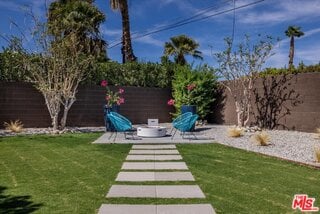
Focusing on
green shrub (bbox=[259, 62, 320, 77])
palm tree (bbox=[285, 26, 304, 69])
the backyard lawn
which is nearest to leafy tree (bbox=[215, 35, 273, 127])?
green shrub (bbox=[259, 62, 320, 77])

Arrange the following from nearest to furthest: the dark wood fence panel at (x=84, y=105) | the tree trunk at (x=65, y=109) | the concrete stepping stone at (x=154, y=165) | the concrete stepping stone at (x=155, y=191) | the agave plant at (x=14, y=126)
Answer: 1. the concrete stepping stone at (x=155, y=191)
2. the concrete stepping stone at (x=154, y=165)
3. the agave plant at (x=14, y=126)
4. the tree trunk at (x=65, y=109)
5. the dark wood fence panel at (x=84, y=105)

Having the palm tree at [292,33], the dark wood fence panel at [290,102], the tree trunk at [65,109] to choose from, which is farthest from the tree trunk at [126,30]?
the palm tree at [292,33]

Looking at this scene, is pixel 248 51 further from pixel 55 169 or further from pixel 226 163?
pixel 55 169

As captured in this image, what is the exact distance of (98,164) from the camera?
24.7 ft

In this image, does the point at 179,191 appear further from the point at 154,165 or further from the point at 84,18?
the point at 84,18

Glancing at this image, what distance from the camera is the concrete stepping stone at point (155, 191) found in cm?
520

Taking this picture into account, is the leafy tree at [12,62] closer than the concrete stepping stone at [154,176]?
No

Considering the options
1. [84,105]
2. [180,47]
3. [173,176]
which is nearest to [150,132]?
[84,105]

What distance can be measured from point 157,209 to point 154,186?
1150 millimetres

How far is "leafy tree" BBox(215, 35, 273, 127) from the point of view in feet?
46.8

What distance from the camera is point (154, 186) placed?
5.75 m

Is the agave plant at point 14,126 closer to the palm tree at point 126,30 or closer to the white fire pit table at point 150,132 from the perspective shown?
the white fire pit table at point 150,132

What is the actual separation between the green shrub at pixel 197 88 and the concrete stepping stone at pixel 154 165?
917cm

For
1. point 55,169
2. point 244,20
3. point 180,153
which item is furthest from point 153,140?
point 244,20
